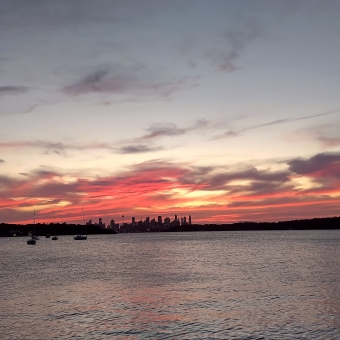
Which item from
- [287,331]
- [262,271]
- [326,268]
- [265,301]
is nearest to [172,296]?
[265,301]

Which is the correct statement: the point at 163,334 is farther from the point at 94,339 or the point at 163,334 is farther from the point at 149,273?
the point at 149,273

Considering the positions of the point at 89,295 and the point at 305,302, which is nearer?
the point at 305,302

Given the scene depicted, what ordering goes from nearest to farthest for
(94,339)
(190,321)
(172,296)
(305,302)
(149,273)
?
1. (94,339)
2. (190,321)
3. (305,302)
4. (172,296)
5. (149,273)

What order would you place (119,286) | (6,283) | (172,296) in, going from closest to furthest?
(172,296), (119,286), (6,283)

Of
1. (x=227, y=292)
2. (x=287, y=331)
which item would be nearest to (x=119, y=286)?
(x=227, y=292)

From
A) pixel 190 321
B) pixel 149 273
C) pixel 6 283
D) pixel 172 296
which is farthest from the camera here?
pixel 149 273

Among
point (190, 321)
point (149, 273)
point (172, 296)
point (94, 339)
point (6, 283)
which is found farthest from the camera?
point (149, 273)

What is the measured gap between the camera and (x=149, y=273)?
8444 cm

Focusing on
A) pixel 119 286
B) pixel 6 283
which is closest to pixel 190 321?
pixel 119 286

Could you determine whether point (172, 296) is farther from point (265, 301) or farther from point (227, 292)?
point (265, 301)

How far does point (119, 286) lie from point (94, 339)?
31.1m

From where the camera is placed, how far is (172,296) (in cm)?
5509

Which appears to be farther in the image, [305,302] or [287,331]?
[305,302]

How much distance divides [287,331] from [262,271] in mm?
49012
